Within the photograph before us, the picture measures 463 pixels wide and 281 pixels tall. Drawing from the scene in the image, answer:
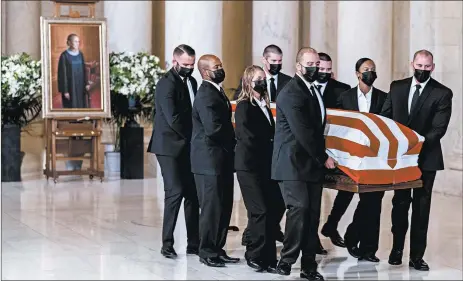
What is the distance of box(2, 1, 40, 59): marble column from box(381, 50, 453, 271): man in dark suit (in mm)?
11826

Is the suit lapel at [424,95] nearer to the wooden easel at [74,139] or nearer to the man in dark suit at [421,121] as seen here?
the man in dark suit at [421,121]

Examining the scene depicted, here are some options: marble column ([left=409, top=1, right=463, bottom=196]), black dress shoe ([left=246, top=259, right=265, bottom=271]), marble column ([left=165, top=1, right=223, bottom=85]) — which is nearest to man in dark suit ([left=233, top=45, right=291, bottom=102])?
Answer: black dress shoe ([left=246, top=259, right=265, bottom=271])

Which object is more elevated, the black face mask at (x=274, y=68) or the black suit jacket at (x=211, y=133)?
the black face mask at (x=274, y=68)

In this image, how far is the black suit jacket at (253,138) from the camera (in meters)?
7.11

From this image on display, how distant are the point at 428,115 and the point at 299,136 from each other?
1.40 meters

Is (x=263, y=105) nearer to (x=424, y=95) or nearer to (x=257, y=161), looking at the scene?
(x=257, y=161)

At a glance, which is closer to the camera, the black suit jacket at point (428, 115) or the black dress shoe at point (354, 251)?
the black suit jacket at point (428, 115)

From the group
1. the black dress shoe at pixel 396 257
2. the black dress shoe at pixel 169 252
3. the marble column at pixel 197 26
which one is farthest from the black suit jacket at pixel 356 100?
the marble column at pixel 197 26

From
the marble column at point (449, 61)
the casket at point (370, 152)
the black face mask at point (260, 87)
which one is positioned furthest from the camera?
the marble column at point (449, 61)

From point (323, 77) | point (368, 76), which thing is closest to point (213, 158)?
point (323, 77)

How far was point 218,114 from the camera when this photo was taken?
7340 mm

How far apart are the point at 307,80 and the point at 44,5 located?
13473 millimetres

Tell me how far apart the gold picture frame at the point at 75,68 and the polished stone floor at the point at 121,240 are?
1208 mm

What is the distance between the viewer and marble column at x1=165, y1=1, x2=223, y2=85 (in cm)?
1410
